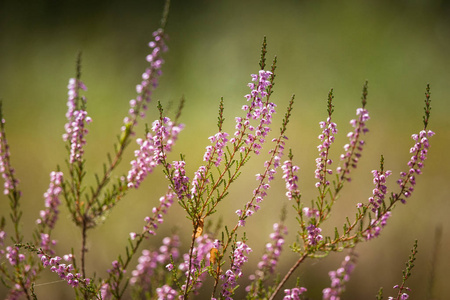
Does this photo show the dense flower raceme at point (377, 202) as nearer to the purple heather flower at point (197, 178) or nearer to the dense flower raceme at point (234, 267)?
the dense flower raceme at point (234, 267)

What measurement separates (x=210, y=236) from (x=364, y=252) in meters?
2.71

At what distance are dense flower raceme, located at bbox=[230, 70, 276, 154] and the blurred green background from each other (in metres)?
2.91

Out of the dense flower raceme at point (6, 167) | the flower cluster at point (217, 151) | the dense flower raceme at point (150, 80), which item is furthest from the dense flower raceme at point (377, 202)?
the dense flower raceme at point (6, 167)

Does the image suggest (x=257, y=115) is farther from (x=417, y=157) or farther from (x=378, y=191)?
(x=417, y=157)

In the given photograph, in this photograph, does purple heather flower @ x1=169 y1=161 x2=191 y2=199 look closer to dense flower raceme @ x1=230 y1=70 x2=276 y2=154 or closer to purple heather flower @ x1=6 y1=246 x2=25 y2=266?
dense flower raceme @ x1=230 y1=70 x2=276 y2=154

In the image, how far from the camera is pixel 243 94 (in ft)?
21.8

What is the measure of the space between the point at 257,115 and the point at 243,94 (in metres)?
4.47

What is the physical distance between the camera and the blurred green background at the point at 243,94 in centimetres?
518

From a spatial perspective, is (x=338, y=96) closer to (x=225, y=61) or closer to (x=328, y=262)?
(x=225, y=61)

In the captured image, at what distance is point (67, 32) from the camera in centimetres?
807

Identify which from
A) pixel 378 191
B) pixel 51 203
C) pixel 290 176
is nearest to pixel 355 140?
pixel 378 191

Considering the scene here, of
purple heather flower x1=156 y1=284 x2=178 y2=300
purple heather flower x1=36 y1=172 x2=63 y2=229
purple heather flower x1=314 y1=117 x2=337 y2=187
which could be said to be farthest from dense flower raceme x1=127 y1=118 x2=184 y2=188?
purple heather flower x1=314 y1=117 x2=337 y2=187

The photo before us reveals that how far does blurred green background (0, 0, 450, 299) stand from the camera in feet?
17.0

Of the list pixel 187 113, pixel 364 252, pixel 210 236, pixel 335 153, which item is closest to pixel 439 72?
pixel 335 153
